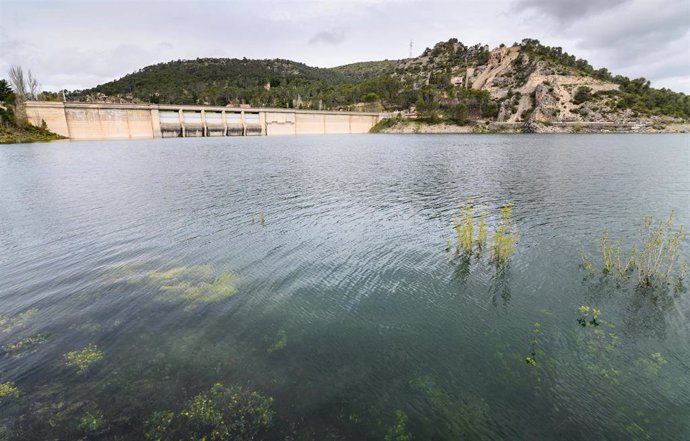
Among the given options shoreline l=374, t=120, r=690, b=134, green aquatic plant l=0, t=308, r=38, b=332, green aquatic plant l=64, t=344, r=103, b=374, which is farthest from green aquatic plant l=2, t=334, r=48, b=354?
shoreline l=374, t=120, r=690, b=134

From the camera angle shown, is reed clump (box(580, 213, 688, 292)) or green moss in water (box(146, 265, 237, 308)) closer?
green moss in water (box(146, 265, 237, 308))

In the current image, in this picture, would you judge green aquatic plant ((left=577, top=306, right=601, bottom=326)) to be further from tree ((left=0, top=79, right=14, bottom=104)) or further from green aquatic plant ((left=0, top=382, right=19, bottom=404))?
tree ((left=0, top=79, right=14, bottom=104))

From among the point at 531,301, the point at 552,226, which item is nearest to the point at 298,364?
the point at 531,301

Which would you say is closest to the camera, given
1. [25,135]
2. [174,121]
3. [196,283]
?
[196,283]

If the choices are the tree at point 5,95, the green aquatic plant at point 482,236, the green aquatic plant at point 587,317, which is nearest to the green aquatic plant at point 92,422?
the green aquatic plant at point 587,317

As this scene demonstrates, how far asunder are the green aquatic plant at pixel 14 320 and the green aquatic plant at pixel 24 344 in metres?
1.00

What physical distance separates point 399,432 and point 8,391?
9.07m

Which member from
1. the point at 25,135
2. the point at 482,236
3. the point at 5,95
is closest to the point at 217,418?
the point at 482,236

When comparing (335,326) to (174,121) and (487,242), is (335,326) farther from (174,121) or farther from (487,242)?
(174,121)

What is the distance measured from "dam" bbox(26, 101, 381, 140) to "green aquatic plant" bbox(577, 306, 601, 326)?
132m

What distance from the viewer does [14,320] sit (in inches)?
462

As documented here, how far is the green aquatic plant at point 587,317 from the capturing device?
11656 millimetres

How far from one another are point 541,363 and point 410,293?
5.07 m

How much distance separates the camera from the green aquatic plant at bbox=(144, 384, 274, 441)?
740 centimetres
